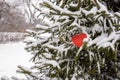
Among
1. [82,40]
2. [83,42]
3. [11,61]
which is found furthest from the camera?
[11,61]

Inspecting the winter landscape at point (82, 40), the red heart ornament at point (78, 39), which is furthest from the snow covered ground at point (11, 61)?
the red heart ornament at point (78, 39)

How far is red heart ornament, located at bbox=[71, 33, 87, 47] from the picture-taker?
2615mm

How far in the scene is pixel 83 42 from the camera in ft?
7.85

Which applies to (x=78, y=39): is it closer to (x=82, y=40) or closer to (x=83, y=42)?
(x=82, y=40)

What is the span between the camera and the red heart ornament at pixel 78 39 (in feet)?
8.58

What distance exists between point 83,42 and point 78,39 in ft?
0.94

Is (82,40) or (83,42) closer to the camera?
(83,42)

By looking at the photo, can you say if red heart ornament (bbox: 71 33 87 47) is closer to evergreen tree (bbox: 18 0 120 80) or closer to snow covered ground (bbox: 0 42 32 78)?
evergreen tree (bbox: 18 0 120 80)

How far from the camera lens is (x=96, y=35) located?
2.83m

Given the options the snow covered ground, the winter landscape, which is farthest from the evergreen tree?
the snow covered ground

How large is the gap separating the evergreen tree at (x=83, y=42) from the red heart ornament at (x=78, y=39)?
4 cm

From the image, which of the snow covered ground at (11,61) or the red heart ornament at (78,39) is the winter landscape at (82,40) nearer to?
the red heart ornament at (78,39)

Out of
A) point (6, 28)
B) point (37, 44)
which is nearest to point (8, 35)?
point (6, 28)

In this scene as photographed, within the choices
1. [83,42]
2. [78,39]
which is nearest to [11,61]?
[78,39]
